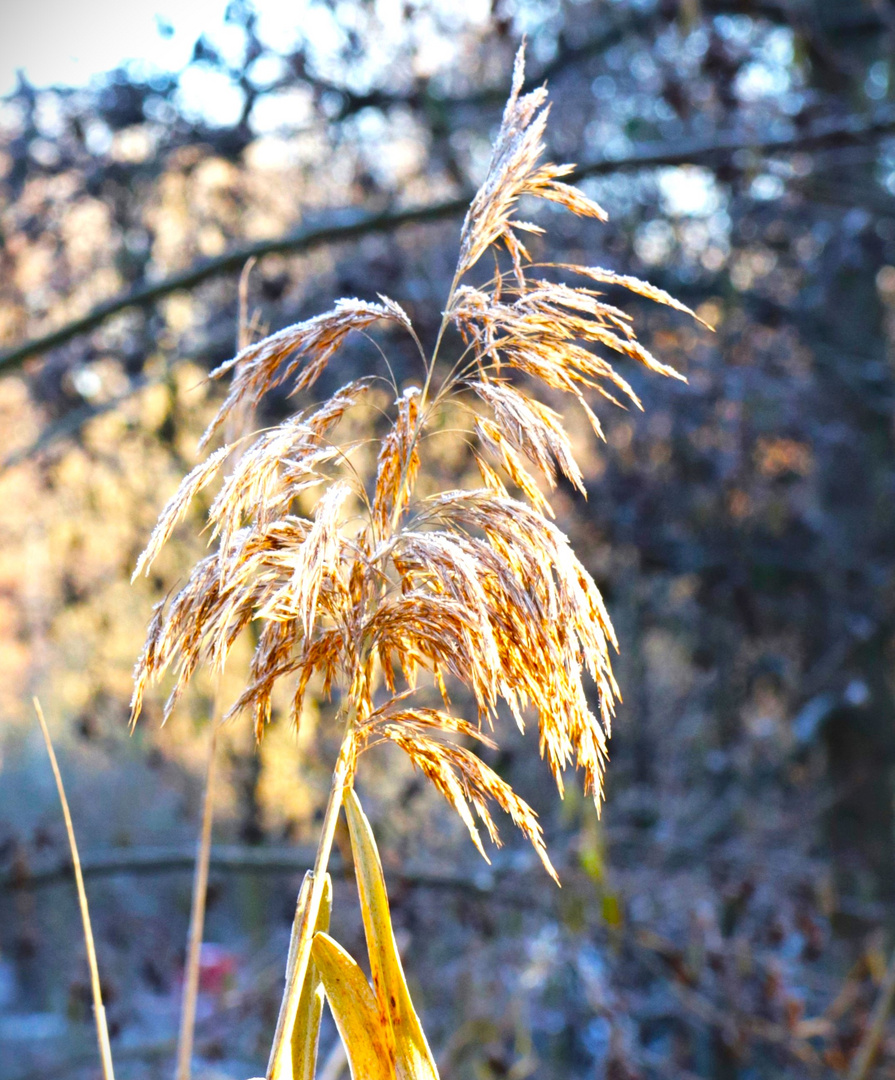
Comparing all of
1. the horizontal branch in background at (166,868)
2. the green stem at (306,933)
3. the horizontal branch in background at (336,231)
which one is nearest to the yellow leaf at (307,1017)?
the green stem at (306,933)

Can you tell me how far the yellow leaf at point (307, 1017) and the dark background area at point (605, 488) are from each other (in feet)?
8.91

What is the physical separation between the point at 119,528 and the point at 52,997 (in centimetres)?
575

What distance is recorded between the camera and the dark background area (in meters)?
3.97

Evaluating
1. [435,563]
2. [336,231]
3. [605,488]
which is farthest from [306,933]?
[605,488]

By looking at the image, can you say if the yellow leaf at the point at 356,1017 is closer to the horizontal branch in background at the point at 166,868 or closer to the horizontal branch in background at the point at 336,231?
the horizontal branch in background at the point at 336,231

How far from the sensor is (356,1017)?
75 cm

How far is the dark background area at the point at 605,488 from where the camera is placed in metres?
3.97

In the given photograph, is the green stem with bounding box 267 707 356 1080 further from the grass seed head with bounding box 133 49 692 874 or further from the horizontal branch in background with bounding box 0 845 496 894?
the horizontal branch in background with bounding box 0 845 496 894

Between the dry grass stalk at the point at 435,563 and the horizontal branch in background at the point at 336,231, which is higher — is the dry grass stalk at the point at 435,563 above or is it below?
below

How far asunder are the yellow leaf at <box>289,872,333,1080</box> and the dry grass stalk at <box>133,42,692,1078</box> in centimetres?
4

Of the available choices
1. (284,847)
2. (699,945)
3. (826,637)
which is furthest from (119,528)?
(826,637)

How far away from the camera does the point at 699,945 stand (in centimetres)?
386

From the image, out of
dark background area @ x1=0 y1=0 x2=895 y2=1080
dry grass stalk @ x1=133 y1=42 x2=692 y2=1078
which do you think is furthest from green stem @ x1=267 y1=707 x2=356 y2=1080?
dark background area @ x1=0 y1=0 x2=895 y2=1080

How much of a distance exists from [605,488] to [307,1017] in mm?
4090
